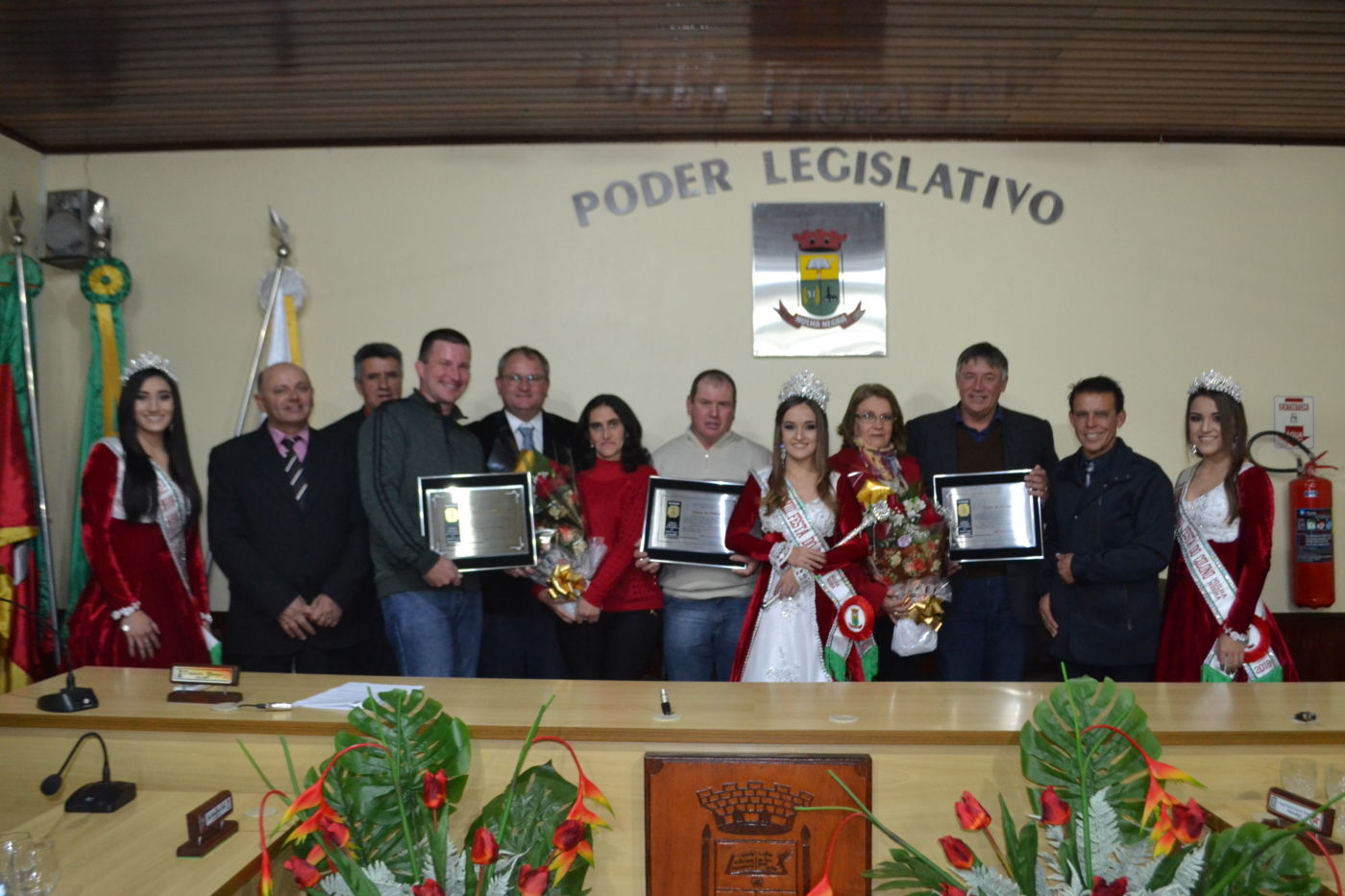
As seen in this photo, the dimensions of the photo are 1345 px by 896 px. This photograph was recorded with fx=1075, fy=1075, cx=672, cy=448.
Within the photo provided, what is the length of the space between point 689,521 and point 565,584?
0.49 metres

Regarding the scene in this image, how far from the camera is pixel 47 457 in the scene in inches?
208

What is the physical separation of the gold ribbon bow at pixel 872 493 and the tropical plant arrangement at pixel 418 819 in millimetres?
2091

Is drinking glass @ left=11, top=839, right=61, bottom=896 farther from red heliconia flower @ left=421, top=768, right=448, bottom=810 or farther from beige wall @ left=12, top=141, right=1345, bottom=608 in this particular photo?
beige wall @ left=12, top=141, right=1345, bottom=608

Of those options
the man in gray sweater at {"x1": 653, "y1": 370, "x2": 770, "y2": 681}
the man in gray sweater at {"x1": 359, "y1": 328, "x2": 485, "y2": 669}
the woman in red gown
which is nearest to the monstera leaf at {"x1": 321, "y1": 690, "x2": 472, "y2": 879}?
the man in gray sweater at {"x1": 359, "y1": 328, "x2": 485, "y2": 669}

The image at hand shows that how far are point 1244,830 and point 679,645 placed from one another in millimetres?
2695

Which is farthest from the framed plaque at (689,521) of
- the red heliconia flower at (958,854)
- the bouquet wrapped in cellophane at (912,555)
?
the red heliconia flower at (958,854)

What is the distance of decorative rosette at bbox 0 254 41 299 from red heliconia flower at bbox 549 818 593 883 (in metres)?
4.51

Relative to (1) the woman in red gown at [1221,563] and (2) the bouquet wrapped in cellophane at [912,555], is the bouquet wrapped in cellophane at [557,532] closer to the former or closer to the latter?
(2) the bouquet wrapped in cellophane at [912,555]

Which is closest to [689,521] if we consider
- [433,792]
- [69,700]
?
[69,700]

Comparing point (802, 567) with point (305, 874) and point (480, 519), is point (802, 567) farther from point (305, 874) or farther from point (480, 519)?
point (305, 874)

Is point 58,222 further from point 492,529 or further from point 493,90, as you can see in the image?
point 492,529

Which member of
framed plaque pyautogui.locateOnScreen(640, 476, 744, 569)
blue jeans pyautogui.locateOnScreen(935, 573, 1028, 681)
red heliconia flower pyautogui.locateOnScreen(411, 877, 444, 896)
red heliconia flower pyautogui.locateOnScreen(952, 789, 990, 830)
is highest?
framed plaque pyautogui.locateOnScreen(640, 476, 744, 569)

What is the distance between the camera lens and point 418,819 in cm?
158

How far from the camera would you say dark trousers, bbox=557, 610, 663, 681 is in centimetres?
390
